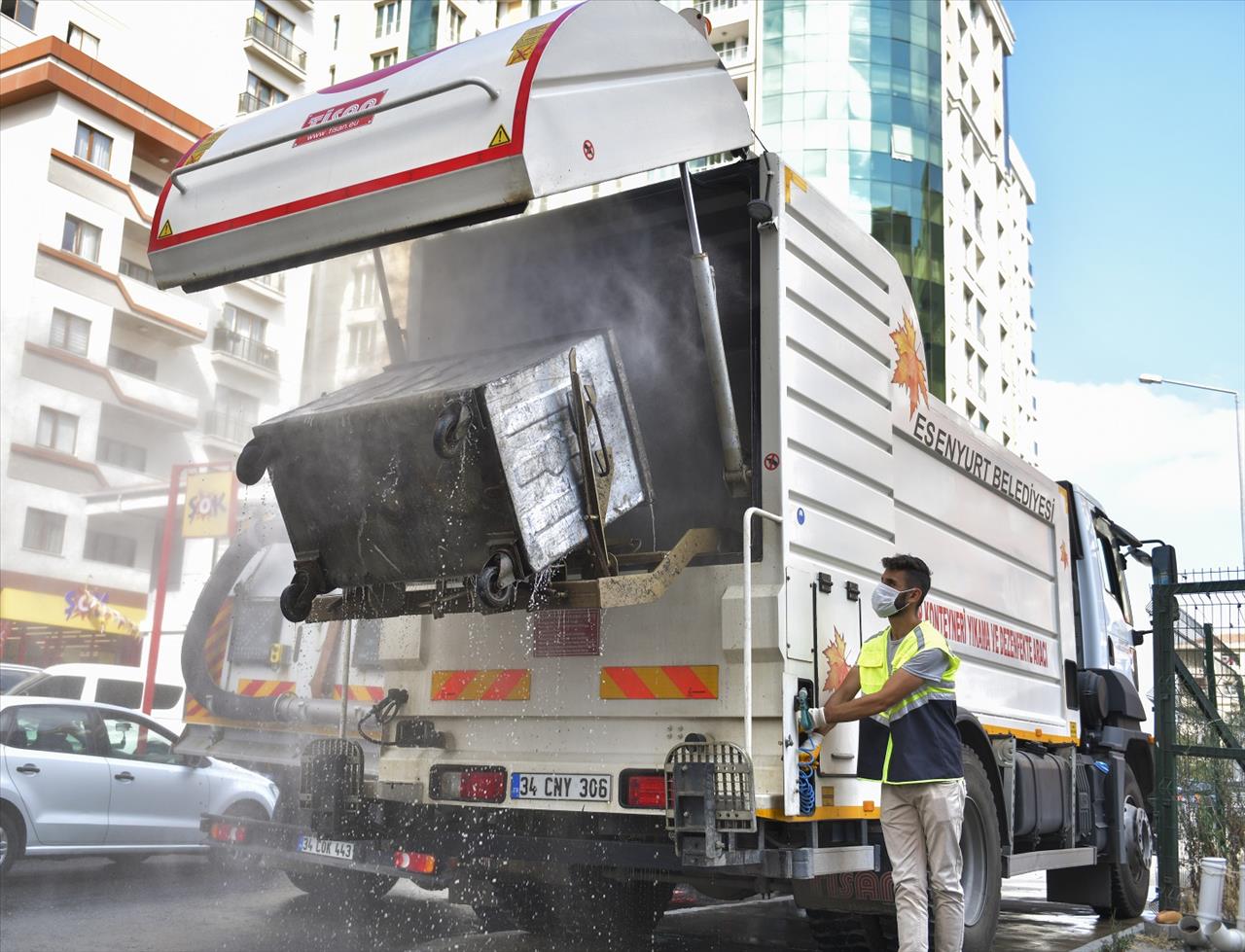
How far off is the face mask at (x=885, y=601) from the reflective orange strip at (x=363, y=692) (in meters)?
2.26

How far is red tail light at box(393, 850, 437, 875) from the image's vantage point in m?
4.95

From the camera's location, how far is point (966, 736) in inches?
209

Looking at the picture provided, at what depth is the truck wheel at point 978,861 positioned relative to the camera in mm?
5113

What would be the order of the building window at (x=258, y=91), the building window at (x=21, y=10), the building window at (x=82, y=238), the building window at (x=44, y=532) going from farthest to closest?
1. the building window at (x=258, y=91)
2. the building window at (x=21, y=10)
3. the building window at (x=82, y=238)
4. the building window at (x=44, y=532)

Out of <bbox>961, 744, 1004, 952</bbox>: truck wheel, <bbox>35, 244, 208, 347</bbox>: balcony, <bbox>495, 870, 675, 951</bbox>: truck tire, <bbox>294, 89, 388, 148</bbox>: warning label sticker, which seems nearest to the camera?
<bbox>294, 89, 388, 148</bbox>: warning label sticker

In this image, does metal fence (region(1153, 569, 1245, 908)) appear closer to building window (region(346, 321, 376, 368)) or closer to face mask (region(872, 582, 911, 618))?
face mask (region(872, 582, 911, 618))

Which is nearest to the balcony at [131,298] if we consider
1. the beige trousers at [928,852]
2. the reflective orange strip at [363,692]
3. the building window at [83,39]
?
the reflective orange strip at [363,692]

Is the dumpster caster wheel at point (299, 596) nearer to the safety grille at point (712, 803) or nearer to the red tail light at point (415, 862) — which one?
the red tail light at point (415, 862)

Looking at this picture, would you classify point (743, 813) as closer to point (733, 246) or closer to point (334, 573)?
point (334, 573)

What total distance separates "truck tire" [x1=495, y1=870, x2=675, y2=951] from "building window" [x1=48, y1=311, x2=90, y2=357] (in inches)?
269

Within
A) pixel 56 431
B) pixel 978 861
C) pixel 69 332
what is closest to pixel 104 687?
pixel 56 431

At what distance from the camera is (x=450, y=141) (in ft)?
12.2

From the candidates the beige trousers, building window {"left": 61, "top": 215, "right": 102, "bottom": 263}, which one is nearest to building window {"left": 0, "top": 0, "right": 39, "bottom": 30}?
building window {"left": 61, "top": 215, "right": 102, "bottom": 263}

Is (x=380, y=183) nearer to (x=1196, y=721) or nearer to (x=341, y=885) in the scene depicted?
(x=341, y=885)
